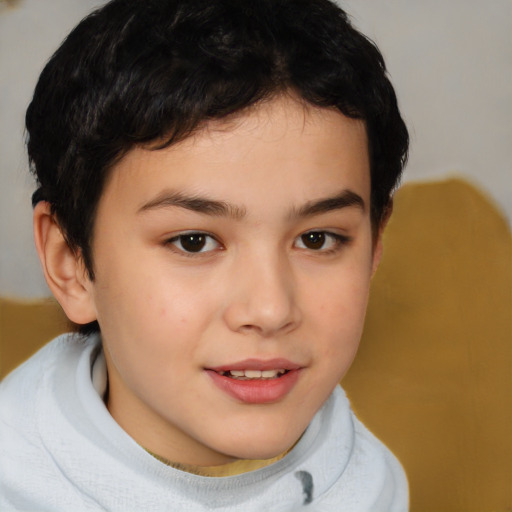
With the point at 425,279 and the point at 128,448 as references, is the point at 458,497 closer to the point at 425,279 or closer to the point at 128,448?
the point at 425,279

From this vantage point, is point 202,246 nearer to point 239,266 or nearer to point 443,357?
point 239,266

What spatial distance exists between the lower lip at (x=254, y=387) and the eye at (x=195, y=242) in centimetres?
11

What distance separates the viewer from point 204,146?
0.68 m

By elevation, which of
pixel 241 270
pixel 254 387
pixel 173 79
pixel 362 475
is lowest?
pixel 362 475

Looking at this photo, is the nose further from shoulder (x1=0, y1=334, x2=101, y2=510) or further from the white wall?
the white wall

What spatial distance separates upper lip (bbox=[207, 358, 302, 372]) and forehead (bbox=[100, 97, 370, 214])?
145 millimetres

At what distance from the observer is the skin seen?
2.24 feet

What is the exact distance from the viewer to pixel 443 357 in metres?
1.11

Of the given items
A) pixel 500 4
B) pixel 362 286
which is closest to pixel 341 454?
pixel 362 286

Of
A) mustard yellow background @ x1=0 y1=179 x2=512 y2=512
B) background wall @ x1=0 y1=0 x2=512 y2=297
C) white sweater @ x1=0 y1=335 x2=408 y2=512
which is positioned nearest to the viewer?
white sweater @ x1=0 y1=335 x2=408 y2=512

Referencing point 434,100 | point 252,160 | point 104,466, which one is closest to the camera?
point 252,160

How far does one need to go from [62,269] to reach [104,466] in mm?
209

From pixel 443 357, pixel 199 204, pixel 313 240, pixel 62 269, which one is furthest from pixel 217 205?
pixel 443 357

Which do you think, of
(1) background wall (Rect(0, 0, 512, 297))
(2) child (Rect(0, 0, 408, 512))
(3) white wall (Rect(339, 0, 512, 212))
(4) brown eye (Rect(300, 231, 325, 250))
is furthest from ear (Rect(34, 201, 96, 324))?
(3) white wall (Rect(339, 0, 512, 212))
